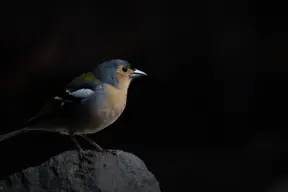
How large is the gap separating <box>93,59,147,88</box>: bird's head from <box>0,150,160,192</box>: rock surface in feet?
1.07

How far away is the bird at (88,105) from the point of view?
8.41ft

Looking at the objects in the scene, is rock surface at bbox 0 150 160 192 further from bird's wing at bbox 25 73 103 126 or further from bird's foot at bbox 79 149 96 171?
bird's wing at bbox 25 73 103 126

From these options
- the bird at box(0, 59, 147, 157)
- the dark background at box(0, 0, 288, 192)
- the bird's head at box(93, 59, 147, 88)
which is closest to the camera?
the bird at box(0, 59, 147, 157)

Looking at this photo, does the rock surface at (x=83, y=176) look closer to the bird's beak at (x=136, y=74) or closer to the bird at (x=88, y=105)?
the bird at (x=88, y=105)

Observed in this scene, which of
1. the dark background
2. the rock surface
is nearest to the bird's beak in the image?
the rock surface

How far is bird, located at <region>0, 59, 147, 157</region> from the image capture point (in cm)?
256

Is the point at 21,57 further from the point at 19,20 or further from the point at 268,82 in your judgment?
the point at 268,82

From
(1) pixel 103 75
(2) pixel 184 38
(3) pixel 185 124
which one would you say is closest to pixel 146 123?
(3) pixel 185 124

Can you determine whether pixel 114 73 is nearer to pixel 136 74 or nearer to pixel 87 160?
pixel 136 74

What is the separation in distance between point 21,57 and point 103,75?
55.3 inches

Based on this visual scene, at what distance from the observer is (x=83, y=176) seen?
250cm

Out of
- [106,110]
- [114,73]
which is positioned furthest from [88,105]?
[114,73]

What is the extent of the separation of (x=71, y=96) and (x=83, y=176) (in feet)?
1.19

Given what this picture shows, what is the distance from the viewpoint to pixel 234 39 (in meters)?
4.27
